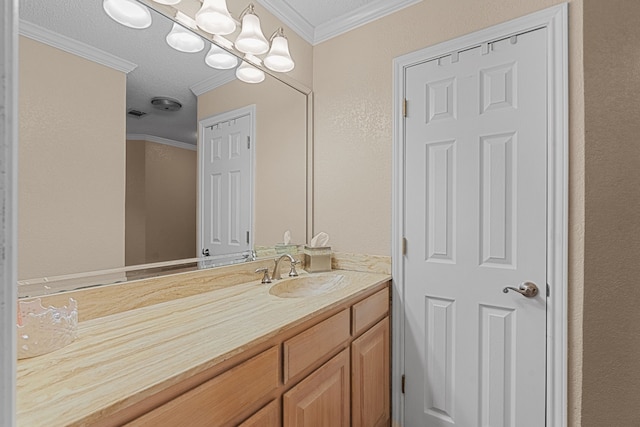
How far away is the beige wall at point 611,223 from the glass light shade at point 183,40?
5.59ft

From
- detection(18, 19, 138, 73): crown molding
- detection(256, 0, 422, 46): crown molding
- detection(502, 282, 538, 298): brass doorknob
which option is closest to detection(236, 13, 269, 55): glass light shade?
detection(256, 0, 422, 46): crown molding

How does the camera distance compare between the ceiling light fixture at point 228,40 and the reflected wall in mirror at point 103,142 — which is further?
the ceiling light fixture at point 228,40

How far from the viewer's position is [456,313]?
1.63 meters

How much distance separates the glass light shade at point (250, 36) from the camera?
1624 millimetres

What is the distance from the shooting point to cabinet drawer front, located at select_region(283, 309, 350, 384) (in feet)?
3.47

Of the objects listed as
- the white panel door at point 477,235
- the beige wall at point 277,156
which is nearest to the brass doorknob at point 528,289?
the white panel door at point 477,235

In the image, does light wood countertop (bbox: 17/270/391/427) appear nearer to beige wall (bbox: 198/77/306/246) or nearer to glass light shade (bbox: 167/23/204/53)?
beige wall (bbox: 198/77/306/246)

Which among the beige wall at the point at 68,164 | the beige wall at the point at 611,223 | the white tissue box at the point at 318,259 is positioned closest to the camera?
the beige wall at the point at 68,164

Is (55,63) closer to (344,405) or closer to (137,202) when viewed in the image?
(137,202)

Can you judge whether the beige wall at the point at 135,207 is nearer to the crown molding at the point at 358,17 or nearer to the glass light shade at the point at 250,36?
the glass light shade at the point at 250,36

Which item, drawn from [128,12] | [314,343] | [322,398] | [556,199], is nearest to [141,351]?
[314,343]

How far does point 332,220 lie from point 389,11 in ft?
4.25

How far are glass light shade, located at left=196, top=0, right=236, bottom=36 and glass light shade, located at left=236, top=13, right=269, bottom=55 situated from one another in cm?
10

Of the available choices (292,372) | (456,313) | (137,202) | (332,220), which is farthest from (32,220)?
(456,313)
